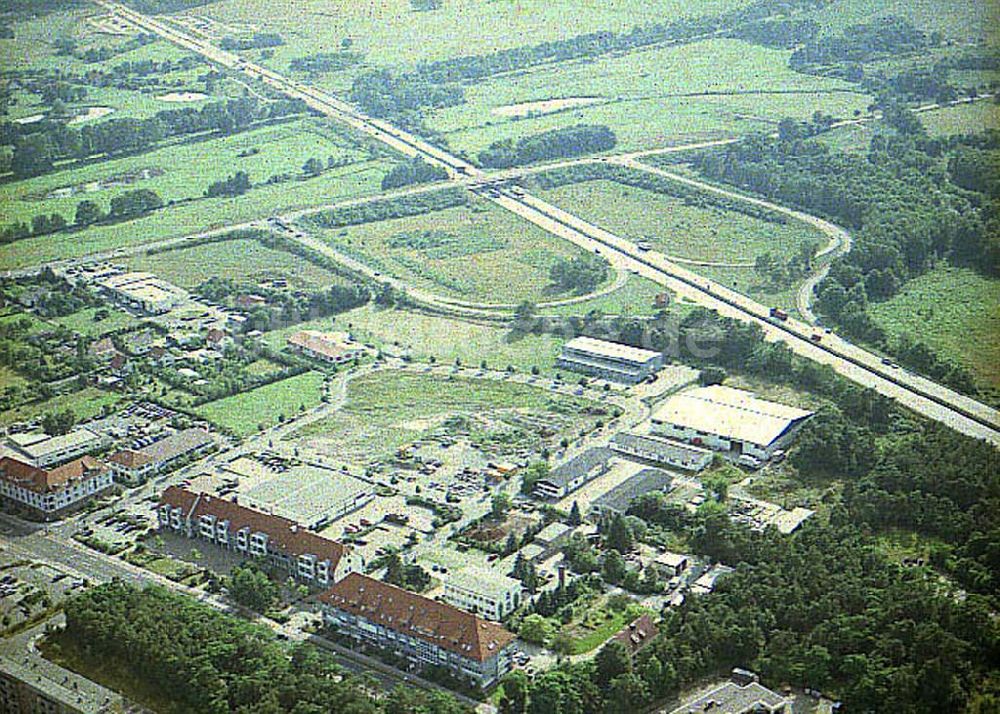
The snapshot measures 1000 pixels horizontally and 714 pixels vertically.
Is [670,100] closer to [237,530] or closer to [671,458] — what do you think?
[671,458]

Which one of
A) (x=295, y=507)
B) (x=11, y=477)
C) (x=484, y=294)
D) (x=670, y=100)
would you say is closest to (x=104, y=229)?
(x=484, y=294)

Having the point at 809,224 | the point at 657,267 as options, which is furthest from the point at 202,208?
the point at 809,224

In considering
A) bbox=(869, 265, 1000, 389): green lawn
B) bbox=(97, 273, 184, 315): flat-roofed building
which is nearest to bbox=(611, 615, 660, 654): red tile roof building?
bbox=(869, 265, 1000, 389): green lawn

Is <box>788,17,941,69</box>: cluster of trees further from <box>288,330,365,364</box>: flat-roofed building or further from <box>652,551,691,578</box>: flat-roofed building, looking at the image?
<box>652,551,691,578</box>: flat-roofed building

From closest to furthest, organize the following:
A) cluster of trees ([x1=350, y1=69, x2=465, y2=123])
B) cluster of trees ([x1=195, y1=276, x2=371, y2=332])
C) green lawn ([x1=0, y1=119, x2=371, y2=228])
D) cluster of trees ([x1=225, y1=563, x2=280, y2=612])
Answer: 1. cluster of trees ([x1=225, y1=563, x2=280, y2=612])
2. cluster of trees ([x1=195, y1=276, x2=371, y2=332])
3. green lawn ([x1=0, y1=119, x2=371, y2=228])
4. cluster of trees ([x1=350, y1=69, x2=465, y2=123])

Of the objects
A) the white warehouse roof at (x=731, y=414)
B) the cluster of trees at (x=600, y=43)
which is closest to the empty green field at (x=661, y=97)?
the cluster of trees at (x=600, y=43)

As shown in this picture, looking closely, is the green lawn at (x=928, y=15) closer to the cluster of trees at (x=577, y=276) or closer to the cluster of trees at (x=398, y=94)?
the cluster of trees at (x=398, y=94)
